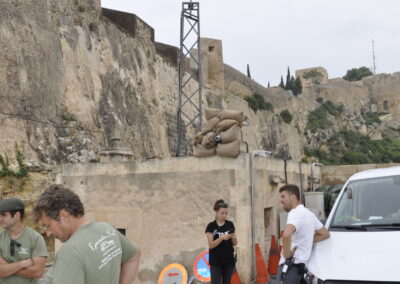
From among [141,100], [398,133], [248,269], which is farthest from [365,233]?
[398,133]

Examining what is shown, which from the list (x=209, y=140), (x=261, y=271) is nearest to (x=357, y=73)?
(x=209, y=140)

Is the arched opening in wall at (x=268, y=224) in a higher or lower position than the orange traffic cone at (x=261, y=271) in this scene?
higher

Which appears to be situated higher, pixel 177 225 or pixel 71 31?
pixel 71 31

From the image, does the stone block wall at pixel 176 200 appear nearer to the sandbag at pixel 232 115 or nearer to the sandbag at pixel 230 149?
the sandbag at pixel 230 149

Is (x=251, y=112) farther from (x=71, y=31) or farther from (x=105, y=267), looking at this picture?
(x=105, y=267)

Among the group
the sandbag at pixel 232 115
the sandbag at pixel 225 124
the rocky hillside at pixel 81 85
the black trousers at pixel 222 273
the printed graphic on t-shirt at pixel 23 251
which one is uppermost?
the rocky hillside at pixel 81 85

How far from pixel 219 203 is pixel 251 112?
35618 mm

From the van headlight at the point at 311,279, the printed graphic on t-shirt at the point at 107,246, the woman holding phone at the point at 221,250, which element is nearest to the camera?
the printed graphic on t-shirt at the point at 107,246

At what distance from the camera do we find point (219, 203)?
237 inches

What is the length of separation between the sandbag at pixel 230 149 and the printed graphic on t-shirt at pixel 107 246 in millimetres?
5394

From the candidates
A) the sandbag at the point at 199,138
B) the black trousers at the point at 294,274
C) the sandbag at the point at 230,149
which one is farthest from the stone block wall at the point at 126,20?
the black trousers at the point at 294,274

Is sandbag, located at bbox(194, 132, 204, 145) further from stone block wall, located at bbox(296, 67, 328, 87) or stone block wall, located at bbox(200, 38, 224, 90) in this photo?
stone block wall, located at bbox(296, 67, 328, 87)

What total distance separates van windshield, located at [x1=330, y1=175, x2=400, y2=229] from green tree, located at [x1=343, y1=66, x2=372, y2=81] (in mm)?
87277

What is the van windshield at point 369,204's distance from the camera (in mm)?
4668
